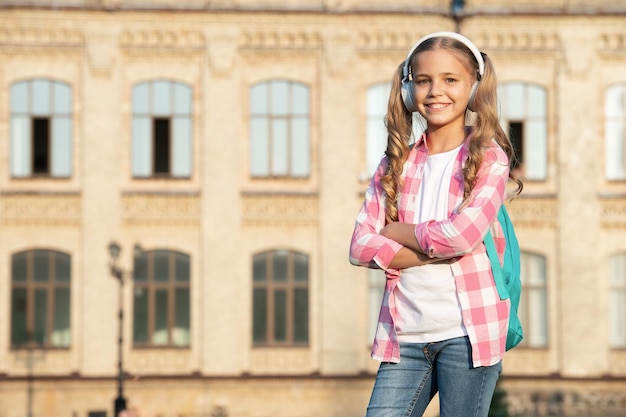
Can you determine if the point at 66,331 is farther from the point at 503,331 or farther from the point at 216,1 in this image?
the point at 503,331

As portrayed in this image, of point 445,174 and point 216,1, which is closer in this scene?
point 445,174

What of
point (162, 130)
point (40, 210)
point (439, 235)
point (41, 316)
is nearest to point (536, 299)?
point (162, 130)

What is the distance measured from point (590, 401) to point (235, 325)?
26.1 ft

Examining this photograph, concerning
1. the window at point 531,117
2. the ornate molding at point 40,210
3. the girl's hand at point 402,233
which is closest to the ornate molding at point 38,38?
the ornate molding at point 40,210

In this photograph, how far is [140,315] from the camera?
28469 mm

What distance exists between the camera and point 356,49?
2872 centimetres

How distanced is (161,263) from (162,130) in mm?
2946

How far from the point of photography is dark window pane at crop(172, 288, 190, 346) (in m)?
28.4

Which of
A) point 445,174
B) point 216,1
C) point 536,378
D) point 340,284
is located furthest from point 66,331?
point 445,174

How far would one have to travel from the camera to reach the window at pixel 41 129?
1118 inches

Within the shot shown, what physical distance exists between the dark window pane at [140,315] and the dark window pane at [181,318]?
66 centimetres

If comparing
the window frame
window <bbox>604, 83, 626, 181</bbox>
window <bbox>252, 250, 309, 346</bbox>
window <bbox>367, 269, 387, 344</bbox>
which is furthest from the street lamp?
window <bbox>604, 83, 626, 181</bbox>

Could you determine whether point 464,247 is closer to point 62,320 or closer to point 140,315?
point 140,315

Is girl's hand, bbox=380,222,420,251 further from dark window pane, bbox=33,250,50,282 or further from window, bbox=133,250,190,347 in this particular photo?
dark window pane, bbox=33,250,50,282
